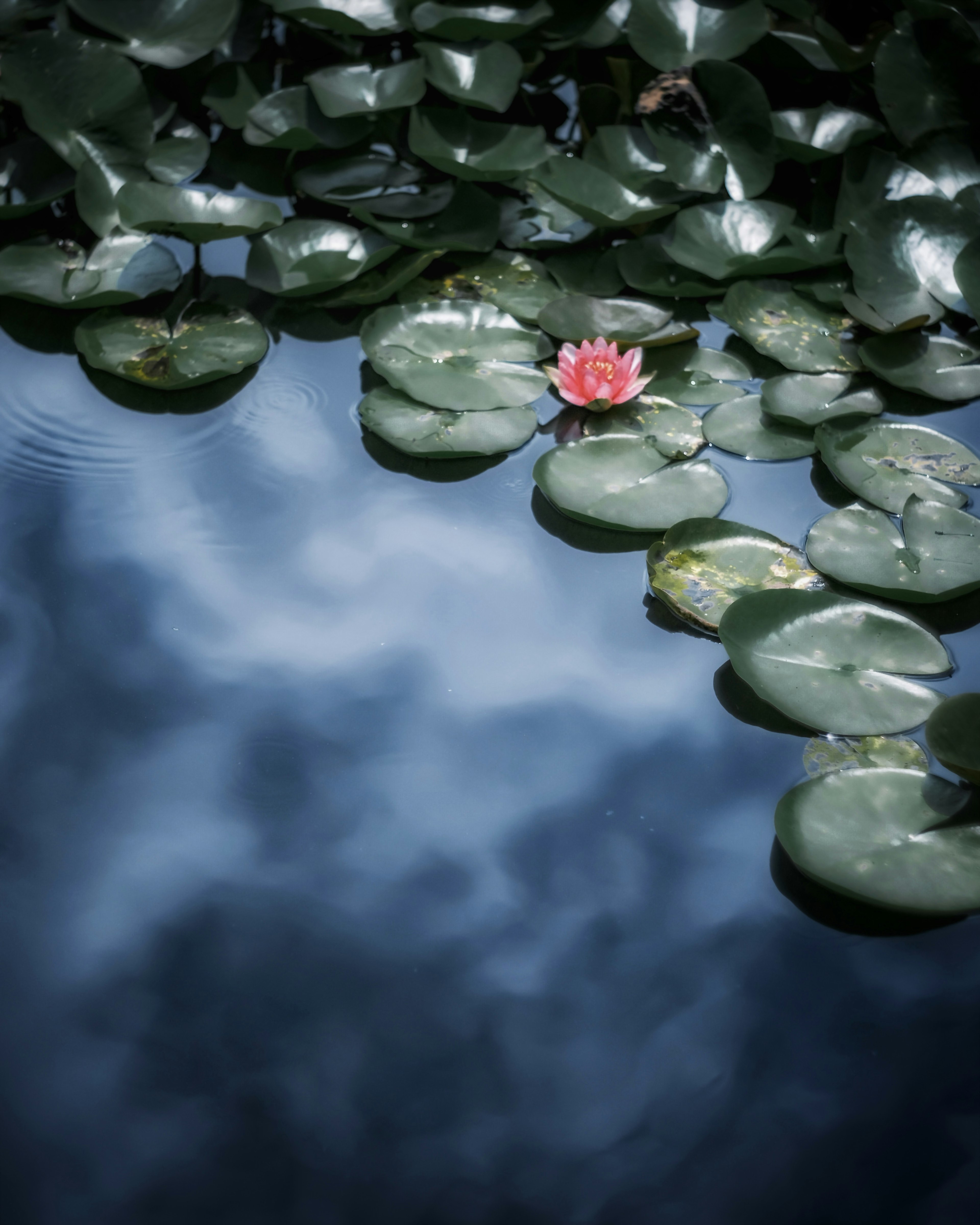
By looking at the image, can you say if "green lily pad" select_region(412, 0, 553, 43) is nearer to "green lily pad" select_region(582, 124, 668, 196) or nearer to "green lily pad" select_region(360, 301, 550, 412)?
"green lily pad" select_region(582, 124, 668, 196)

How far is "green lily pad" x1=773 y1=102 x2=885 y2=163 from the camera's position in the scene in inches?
76.2

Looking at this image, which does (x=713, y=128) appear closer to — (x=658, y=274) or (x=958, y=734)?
(x=658, y=274)

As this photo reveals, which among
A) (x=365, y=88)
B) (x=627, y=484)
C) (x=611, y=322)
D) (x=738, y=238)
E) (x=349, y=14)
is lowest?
(x=627, y=484)

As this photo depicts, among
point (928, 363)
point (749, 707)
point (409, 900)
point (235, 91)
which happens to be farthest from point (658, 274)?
point (409, 900)

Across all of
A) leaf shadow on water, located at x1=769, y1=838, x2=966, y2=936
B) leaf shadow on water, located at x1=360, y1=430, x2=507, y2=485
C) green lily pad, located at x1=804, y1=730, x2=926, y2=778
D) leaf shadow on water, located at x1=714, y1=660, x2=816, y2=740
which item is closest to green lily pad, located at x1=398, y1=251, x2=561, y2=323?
leaf shadow on water, located at x1=360, y1=430, x2=507, y2=485

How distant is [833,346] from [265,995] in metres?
1.43

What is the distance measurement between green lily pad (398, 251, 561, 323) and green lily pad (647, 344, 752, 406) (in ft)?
0.88

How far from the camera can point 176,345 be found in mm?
1669

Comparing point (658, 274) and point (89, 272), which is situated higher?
point (658, 274)

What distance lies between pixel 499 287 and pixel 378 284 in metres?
0.24

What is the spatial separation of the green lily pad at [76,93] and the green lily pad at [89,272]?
0.75 ft

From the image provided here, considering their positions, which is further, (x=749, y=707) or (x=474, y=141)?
(x=474, y=141)

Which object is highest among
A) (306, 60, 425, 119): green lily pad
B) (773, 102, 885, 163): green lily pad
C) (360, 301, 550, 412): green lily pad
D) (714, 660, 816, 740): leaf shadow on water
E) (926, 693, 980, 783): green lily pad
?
(773, 102, 885, 163): green lily pad

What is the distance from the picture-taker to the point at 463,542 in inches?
56.2
